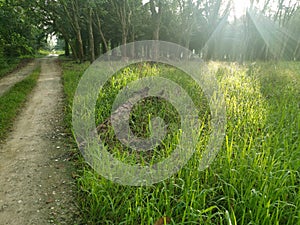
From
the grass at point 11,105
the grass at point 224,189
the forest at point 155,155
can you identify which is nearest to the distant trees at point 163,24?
the grass at point 11,105

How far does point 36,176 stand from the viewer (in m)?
3.17

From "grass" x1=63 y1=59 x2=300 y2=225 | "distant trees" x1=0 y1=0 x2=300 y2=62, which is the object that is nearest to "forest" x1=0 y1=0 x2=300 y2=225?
"grass" x1=63 y1=59 x2=300 y2=225

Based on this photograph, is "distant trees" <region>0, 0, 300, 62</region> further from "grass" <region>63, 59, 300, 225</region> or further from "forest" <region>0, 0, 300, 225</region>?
"grass" <region>63, 59, 300, 225</region>

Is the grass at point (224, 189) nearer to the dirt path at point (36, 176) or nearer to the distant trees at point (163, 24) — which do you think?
the dirt path at point (36, 176)

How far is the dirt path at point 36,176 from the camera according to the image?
247 centimetres

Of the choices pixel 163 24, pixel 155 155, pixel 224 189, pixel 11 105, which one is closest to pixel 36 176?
pixel 155 155

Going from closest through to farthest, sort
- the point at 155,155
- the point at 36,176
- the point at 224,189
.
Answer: the point at 224,189, the point at 36,176, the point at 155,155

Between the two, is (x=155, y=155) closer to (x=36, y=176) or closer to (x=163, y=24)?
(x=36, y=176)

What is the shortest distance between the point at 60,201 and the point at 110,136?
58.2 inches

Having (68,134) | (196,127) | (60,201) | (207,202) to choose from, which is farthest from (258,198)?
(68,134)

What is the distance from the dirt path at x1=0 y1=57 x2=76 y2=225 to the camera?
247 centimetres

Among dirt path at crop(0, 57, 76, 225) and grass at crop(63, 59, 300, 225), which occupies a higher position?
grass at crop(63, 59, 300, 225)

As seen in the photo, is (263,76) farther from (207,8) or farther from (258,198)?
(207,8)

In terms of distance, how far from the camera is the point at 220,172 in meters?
2.73
